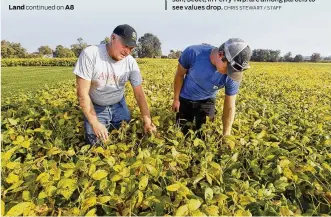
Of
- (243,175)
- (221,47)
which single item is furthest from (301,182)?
(221,47)

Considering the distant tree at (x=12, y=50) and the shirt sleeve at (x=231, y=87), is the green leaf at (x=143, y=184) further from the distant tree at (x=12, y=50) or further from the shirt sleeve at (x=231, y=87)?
the distant tree at (x=12, y=50)

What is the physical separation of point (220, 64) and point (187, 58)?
49 centimetres

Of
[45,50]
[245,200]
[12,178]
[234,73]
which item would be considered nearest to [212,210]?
[245,200]

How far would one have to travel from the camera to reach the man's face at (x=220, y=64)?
2.44 meters

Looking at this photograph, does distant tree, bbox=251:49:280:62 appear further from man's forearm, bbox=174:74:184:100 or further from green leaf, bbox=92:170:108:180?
green leaf, bbox=92:170:108:180

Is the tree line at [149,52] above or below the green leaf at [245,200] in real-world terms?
above

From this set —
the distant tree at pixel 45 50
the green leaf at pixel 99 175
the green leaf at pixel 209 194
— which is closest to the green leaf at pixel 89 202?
the green leaf at pixel 99 175

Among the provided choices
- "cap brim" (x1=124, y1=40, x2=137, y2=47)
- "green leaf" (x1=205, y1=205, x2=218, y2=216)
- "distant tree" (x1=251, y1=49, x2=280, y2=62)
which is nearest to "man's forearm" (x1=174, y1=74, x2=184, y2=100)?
"cap brim" (x1=124, y1=40, x2=137, y2=47)

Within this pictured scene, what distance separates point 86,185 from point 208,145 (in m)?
0.98

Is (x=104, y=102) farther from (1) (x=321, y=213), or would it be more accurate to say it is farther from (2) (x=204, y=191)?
(1) (x=321, y=213)

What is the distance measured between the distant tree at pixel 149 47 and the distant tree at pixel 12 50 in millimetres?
23347

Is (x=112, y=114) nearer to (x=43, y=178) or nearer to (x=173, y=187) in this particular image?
(x=43, y=178)

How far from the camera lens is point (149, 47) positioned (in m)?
65.4

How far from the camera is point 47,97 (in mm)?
3836
